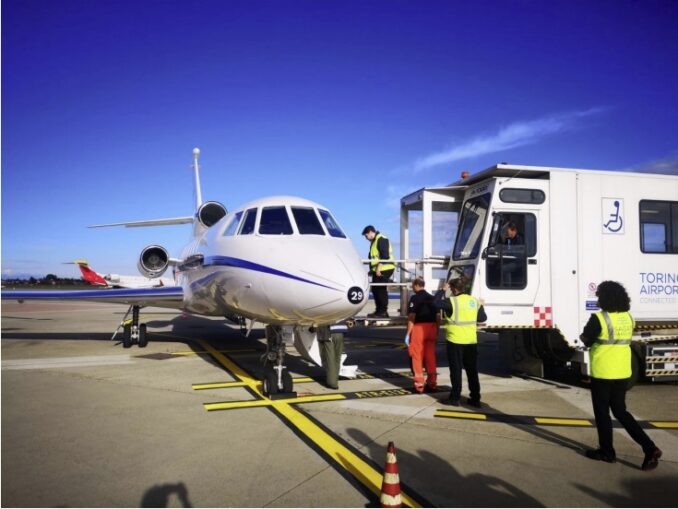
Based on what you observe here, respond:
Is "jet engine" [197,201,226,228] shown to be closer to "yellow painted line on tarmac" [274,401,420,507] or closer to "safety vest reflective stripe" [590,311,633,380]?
"yellow painted line on tarmac" [274,401,420,507]

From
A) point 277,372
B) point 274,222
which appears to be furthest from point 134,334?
point 274,222

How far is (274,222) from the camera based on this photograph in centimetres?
726

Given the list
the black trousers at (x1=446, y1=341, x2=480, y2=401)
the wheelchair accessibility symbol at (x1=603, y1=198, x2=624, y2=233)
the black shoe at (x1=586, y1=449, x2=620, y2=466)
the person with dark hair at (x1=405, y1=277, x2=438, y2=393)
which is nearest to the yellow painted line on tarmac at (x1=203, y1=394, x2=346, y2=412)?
the person with dark hair at (x1=405, y1=277, x2=438, y2=393)

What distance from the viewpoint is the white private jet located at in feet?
19.6

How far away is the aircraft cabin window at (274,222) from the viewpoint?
7094mm

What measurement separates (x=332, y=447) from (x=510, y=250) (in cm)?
466

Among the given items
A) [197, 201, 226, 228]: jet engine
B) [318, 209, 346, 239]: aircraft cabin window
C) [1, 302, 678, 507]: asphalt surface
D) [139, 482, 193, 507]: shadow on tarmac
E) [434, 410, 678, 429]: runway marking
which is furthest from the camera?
[197, 201, 226, 228]: jet engine

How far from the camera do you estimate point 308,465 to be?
15.4ft

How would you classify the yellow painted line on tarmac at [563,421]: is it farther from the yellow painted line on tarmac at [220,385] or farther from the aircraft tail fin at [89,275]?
the aircraft tail fin at [89,275]

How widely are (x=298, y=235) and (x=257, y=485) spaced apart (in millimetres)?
3484

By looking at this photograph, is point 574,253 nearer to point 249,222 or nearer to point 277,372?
point 277,372

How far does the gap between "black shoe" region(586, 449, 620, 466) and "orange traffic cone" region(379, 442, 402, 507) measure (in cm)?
263

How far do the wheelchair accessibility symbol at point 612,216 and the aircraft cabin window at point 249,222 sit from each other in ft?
19.3

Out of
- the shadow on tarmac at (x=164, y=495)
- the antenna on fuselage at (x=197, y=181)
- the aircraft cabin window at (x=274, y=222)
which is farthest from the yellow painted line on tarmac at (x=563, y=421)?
the antenna on fuselage at (x=197, y=181)
